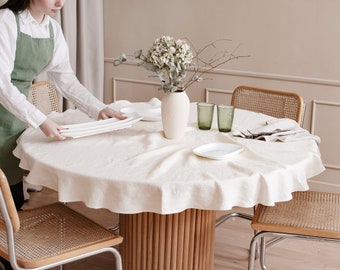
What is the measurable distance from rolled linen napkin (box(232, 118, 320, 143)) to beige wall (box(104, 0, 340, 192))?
1.29 meters

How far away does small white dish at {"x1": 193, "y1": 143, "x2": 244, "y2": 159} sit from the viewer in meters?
2.17

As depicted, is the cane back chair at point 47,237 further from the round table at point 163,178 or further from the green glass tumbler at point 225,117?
the green glass tumbler at point 225,117

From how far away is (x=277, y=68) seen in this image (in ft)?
12.8

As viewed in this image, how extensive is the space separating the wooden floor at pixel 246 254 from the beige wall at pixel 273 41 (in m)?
0.81

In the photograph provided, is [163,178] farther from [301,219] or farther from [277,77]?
[277,77]

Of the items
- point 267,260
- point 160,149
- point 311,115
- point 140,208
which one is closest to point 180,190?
point 140,208

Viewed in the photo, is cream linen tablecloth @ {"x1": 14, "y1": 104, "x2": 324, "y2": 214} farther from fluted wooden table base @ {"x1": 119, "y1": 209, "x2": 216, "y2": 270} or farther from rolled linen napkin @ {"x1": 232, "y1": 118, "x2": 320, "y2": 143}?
fluted wooden table base @ {"x1": 119, "y1": 209, "x2": 216, "y2": 270}

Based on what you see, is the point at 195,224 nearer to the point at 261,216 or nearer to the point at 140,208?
the point at 261,216

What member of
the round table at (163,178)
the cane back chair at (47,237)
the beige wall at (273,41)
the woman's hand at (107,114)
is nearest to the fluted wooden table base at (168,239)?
the round table at (163,178)

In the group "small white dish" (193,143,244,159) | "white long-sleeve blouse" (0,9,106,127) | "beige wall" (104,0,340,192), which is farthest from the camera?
"beige wall" (104,0,340,192)

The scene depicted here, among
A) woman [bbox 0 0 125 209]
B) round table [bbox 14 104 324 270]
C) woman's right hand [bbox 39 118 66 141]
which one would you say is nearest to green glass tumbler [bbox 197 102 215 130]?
round table [bbox 14 104 324 270]

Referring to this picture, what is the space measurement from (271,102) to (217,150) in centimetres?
107

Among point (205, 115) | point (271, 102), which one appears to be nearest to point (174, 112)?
point (205, 115)

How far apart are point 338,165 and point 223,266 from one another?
133 cm
